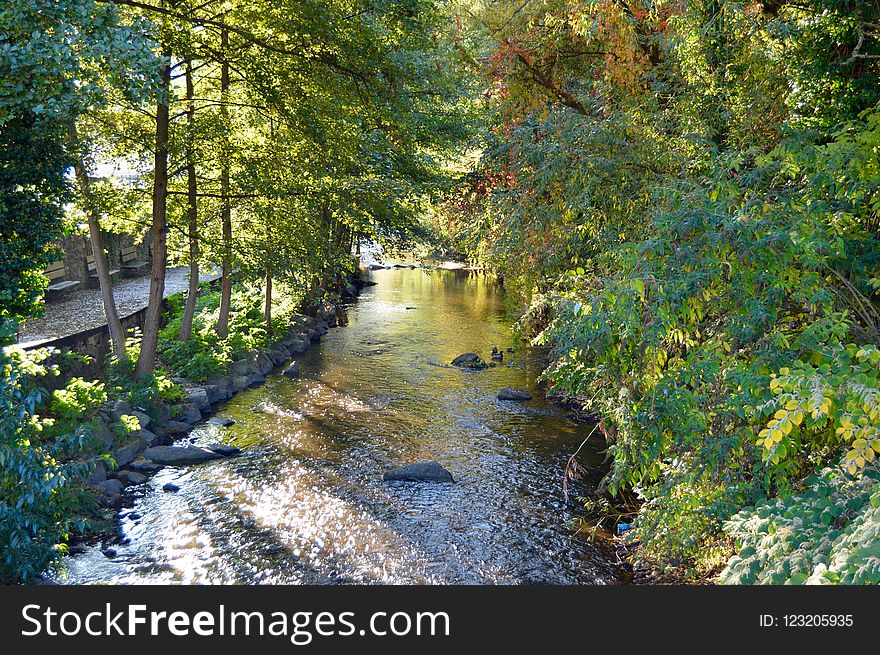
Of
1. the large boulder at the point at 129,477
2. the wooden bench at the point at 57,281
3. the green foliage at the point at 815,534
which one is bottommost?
the large boulder at the point at 129,477

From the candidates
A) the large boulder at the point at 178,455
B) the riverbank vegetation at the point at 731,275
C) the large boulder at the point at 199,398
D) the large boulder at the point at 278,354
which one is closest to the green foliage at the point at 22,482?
the large boulder at the point at 178,455

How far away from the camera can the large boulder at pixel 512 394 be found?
17.3 m

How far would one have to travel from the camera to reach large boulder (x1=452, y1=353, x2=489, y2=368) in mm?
20797

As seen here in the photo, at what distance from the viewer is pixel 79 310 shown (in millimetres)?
19469

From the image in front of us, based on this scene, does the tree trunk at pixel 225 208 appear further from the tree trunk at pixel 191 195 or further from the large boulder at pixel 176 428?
the large boulder at pixel 176 428

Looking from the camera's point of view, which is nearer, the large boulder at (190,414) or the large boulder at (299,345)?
the large boulder at (190,414)

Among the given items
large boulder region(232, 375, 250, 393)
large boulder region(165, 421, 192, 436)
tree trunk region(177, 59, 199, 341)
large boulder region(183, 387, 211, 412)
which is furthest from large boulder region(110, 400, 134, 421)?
large boulder region(232, 375, 250, 393)

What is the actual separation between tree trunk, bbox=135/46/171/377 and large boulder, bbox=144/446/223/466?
2.65 meters

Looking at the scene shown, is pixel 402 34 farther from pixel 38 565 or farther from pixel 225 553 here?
pixel 38 565

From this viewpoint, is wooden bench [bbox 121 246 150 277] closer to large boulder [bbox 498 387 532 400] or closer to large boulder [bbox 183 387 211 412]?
large boulder [bbox 183 387 211 412]

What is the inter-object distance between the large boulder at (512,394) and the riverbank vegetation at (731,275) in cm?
574

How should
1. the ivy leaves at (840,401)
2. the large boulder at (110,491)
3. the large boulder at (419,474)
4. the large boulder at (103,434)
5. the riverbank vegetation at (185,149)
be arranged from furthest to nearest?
the large boulder at (419,474) → the large boulder at (103,434) → the large boulder at (110,491) → the riverbank vegetation at (185,149) → the ivy leaves at (840,401)

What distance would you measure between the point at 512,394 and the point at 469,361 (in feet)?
12.4

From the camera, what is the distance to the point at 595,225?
10.3m
